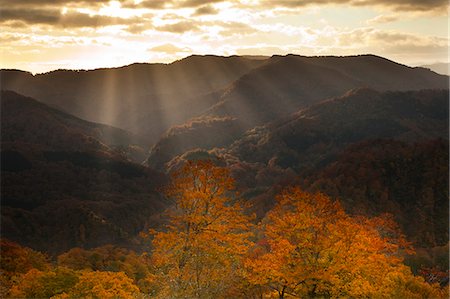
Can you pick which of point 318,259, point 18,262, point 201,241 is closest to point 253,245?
point 201,241

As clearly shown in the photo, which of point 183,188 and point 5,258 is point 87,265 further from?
point 183,188

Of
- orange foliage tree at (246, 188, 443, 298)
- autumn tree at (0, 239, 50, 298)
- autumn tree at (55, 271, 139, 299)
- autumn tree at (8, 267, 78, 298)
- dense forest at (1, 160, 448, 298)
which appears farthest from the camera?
autumn tree at (0, 239, 50, 298)

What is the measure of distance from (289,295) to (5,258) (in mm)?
70360

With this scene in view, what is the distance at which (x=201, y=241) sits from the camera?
143 ft

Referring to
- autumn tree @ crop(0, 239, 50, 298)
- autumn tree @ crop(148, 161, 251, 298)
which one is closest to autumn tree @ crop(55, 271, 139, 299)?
autumn tree @ crop(148, 161, 251, 298)

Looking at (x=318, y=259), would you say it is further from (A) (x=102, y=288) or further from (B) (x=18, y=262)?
(B) (x=18, y=262)

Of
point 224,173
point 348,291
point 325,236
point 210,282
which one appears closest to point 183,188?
point 224,173

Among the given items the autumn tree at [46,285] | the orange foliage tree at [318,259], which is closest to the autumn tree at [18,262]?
the autumn tree at [46,285]

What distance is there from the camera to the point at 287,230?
4475 cm

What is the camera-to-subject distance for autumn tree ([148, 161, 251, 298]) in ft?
143

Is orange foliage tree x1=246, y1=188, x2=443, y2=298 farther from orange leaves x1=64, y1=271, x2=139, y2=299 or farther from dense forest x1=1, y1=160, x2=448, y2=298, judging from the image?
orange leaves x1=64, y1=271, x2=139, y2=299

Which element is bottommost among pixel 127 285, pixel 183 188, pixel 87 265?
pixel 87 265

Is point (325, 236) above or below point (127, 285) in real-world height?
above

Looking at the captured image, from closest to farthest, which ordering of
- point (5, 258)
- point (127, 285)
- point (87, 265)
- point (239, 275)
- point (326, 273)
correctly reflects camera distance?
point (326, 273) → point (239, 275) → point (127, 285) → point (5, 258) → point (87, 265)
